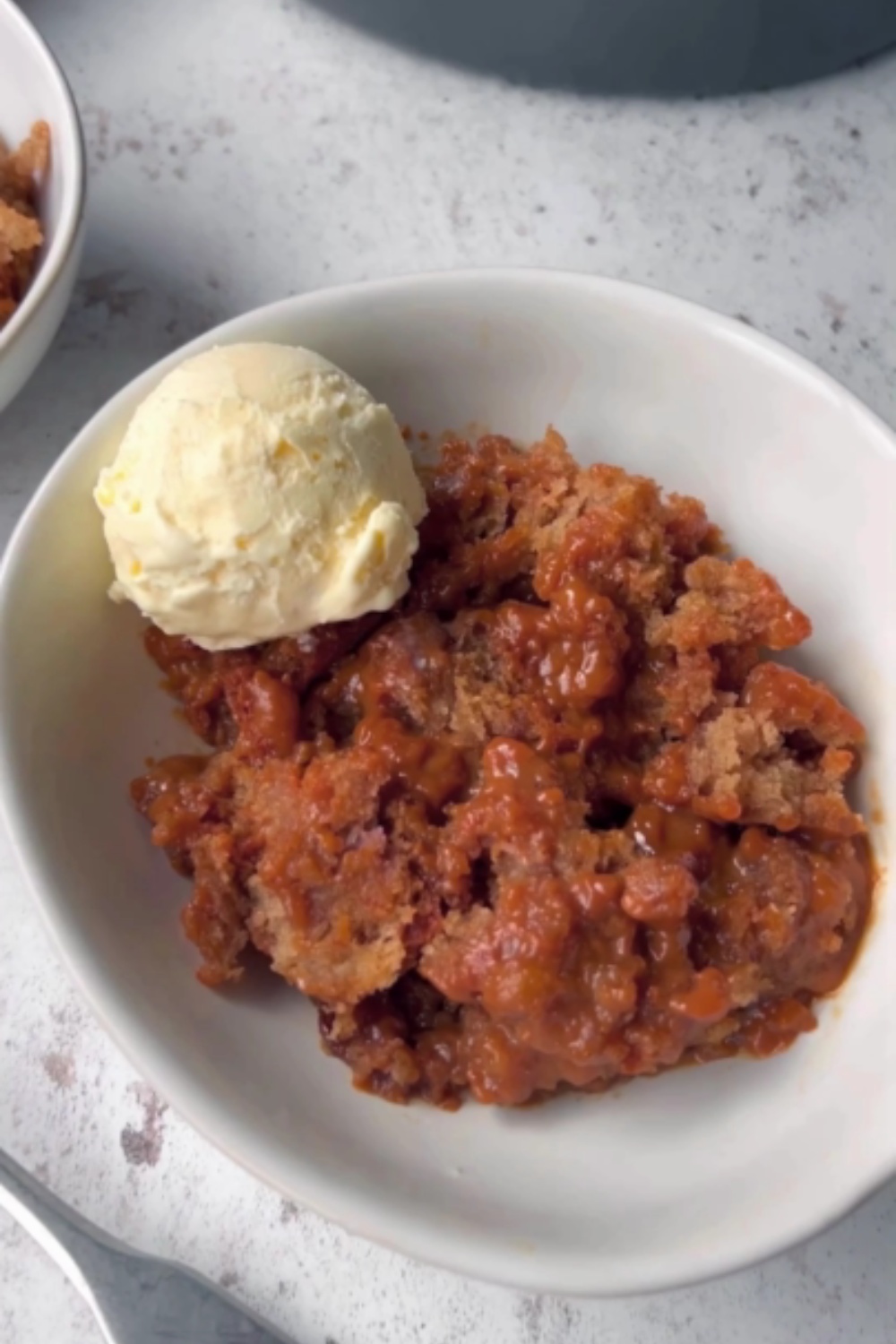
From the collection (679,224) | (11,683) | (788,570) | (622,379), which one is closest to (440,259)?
(679,224)

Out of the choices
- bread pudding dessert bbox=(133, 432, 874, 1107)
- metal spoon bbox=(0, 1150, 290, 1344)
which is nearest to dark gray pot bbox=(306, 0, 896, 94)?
bread pudding dessert bbox=(133, 432, 874, 1107)

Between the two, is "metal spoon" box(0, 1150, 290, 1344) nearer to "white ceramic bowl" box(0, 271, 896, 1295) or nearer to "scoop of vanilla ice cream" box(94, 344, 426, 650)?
"white ceramic bowl" box(0, 271, 896, 1295)

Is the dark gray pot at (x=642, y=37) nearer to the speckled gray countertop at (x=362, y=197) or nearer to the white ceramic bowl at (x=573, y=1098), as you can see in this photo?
the speckled gray countertop at (x=362, y=197)

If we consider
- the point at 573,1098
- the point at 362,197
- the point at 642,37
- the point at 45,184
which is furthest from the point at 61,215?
the point at 573,1098

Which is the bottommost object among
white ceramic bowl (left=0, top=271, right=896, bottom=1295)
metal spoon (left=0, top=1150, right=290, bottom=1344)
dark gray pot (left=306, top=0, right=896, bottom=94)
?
metal spoon (left=0, top=1150, right=290, bottom=1344)

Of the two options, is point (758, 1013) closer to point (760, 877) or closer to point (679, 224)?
point (760, 877)

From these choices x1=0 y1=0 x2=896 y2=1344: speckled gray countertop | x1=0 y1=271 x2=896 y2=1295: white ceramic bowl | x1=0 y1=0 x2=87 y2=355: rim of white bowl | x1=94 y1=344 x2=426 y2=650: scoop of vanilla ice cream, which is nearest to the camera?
x1=0 y1=271 x2=896 y2=1295: white ceramic bowl
